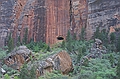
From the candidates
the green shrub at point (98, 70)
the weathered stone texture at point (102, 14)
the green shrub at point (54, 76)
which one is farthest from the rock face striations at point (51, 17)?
the green shrub at point (54, 76)

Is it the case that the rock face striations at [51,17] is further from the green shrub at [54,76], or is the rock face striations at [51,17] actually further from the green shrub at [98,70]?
the green shrub at [54,76]

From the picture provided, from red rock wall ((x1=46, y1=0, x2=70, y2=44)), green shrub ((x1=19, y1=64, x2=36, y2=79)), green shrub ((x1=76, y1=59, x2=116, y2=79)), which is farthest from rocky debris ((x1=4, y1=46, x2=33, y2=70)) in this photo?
red rock wall ((x1=46, y1=0, x2=70, y2=44))

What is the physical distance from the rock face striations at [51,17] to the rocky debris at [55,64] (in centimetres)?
1183

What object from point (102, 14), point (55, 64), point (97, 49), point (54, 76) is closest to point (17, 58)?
point (55, 64)

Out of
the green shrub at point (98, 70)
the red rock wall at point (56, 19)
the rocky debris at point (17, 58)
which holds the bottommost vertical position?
the green shrub at point (98, 70)

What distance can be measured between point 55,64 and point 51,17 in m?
16.0

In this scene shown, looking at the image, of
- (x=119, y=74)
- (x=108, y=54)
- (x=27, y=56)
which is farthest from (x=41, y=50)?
(x=119, y=74)

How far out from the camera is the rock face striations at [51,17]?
40625 mm

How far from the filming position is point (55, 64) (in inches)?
1129

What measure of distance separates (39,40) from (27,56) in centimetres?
1233

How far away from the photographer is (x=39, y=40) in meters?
43.0

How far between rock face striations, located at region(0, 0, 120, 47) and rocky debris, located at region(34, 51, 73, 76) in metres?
11.8

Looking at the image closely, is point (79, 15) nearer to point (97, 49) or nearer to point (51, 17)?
point (51, 17)

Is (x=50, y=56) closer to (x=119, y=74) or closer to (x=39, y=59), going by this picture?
(x=39, y=59)
